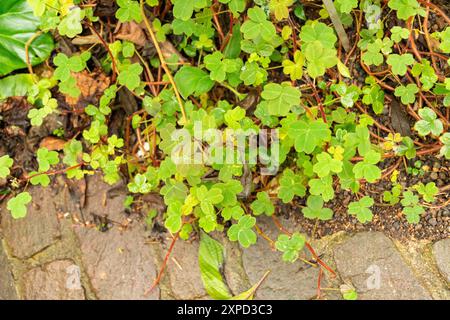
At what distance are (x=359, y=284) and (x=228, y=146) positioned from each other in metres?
0.76

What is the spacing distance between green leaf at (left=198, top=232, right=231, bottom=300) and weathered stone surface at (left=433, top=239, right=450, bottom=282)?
0.84 m

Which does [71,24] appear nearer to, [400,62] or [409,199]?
[400,62]

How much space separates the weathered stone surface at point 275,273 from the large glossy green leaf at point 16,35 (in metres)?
1.27

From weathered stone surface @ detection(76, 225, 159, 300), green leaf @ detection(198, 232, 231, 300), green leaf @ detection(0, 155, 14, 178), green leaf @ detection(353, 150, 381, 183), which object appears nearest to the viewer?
green leaf @ detection(353, 150, 381, 183)

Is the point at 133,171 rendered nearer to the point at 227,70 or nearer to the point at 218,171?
the point at 218,171

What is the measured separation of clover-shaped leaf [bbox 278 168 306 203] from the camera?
1982 millimetres

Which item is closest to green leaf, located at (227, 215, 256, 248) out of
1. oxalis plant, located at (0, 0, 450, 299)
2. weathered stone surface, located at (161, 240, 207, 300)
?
oxalis plant, located at (0, 0, 450, 299)

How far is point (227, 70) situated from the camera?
204cm

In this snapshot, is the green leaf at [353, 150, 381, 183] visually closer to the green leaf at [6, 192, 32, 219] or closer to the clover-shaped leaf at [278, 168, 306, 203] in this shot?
the clover-shaped leaf at [278, 168, 306, 203]

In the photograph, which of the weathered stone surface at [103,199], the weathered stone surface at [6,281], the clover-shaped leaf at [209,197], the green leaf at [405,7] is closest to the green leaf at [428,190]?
the green leaf at [405,7]

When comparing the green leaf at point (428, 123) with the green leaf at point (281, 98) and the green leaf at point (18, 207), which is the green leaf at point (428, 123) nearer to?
the green leaf at point (281, 98)

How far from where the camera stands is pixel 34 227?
238cm

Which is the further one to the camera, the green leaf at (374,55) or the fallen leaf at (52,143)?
the fallen leaf at (52,143)

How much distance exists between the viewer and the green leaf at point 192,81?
6.89 feet
